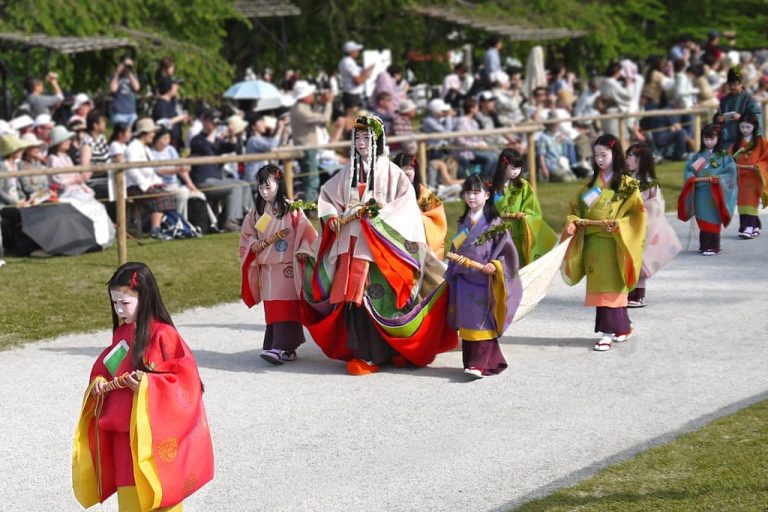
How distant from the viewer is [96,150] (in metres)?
15.4

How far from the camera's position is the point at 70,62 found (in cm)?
2205

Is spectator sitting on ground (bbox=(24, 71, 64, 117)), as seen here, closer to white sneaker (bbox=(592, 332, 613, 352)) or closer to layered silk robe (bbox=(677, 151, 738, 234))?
layered silk robe (bbox=(677, 151, 738, 234))

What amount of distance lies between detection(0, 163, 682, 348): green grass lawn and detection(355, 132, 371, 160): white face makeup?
3.03 metres

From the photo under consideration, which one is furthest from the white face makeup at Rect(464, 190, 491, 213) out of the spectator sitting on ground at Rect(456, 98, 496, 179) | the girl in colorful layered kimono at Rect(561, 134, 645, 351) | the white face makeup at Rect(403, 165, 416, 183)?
the spectator sitting on ground at Rect(456, 98, 496, 179)

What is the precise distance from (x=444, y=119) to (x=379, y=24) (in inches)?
533

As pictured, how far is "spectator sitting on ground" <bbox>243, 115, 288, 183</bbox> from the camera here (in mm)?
15898

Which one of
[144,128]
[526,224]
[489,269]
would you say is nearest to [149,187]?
[144,128]

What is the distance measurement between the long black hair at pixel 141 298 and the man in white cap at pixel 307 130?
9.98 m

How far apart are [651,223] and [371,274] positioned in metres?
2.66

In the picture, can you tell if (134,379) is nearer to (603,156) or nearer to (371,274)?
(371,274)

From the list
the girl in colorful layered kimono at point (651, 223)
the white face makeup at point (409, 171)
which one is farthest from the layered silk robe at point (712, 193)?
the white face makeup at point (409, 171)

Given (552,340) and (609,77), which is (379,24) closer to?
(609,77)

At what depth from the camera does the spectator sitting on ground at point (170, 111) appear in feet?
58.0

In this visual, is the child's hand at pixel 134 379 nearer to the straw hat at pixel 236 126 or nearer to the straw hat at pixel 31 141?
the straw hat at pixel 31 141
